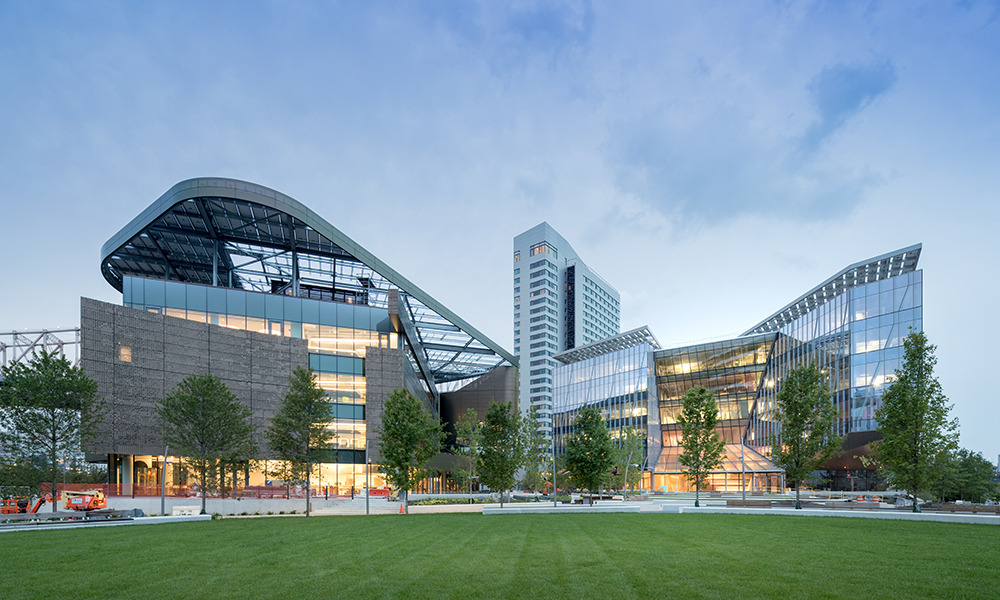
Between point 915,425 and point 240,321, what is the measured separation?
58.3 m

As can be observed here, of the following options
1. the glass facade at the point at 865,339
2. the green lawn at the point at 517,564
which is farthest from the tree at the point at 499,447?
the glass facade at the point at 865,339

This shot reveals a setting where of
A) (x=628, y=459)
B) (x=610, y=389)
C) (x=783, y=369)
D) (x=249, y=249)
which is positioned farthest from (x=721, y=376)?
(x=249, y=249)

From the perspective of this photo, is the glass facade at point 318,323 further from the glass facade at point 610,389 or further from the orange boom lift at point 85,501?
the glass facade at point 610,389

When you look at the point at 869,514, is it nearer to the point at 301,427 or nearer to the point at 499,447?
the point at 499,447

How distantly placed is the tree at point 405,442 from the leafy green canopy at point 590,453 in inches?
410

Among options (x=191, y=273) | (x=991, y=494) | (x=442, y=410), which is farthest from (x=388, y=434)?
(x=442, y=410)

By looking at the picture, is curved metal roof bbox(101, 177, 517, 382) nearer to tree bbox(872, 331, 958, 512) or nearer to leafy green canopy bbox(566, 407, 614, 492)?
leafy green canopy bbox(566, 407, 614, 492)

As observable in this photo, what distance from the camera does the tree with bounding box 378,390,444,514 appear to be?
1608 inches

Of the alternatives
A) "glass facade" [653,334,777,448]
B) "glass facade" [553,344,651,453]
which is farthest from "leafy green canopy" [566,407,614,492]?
"glass facade" [653,334,777,448]

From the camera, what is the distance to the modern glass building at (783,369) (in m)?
63.2

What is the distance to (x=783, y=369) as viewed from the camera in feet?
278

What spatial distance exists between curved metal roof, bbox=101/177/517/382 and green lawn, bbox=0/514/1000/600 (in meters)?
40.8

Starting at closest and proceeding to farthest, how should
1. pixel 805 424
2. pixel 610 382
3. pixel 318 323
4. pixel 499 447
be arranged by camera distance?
pixel 805 424, pixel 499 447, pixel 318 323, pixel 610 382

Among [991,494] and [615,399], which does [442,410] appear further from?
[991,494]
